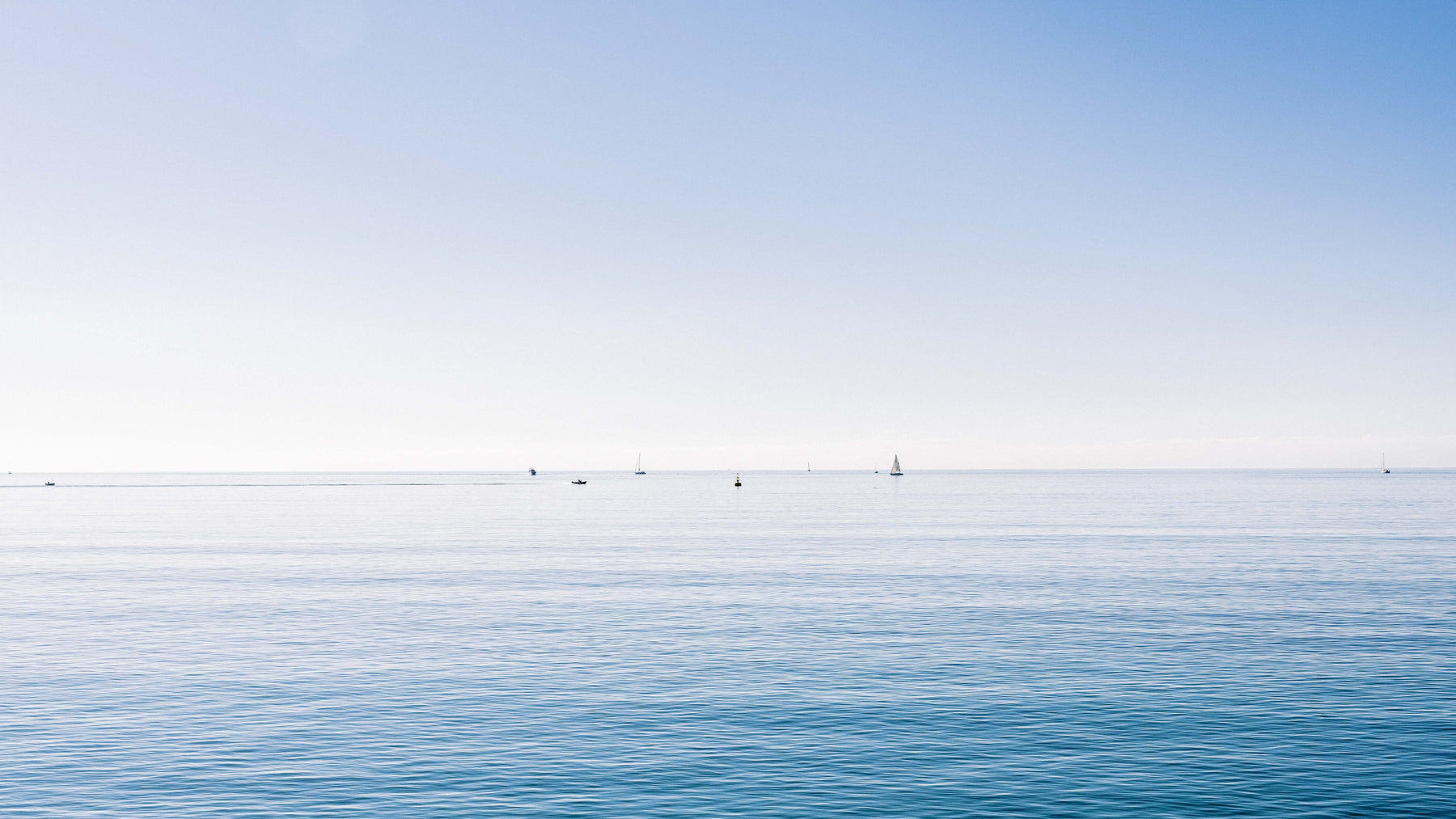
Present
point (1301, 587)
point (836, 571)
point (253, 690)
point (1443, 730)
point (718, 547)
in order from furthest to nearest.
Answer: point (718, 547), point (836, 571), point (1301, 587), point (253, 690), point (1443, 730)

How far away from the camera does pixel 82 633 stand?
53.6 m

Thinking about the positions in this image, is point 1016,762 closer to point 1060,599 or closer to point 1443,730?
point 1443,730

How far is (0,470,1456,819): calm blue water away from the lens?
28.7m

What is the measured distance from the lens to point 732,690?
4056 centimetres

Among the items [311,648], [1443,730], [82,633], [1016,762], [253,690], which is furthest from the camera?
[82,633]

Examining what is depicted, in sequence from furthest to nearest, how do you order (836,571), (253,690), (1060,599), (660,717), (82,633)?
(836,571) < (1060,599) < (82,633) < (253,690) < (660,717)

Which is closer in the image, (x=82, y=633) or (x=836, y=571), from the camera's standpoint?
(x=82, y=633)

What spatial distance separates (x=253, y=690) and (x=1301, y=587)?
189 ft

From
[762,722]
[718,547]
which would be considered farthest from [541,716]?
[718,547]

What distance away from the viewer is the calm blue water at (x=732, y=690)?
28.7 m

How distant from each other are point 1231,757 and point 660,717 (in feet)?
51.8

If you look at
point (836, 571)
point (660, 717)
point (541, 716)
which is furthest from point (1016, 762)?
point (836, 571)

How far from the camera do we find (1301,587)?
70.9m

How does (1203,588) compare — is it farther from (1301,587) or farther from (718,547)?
(718,547)
